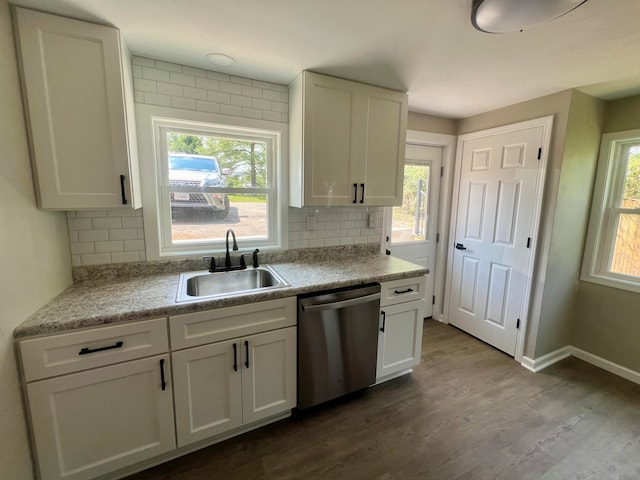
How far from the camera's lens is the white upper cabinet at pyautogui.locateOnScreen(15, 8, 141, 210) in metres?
1.28

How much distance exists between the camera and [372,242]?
104 inches

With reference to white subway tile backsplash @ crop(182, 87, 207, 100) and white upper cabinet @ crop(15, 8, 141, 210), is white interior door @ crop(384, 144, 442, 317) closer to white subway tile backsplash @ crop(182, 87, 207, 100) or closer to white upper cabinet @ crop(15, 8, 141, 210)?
white subway tile backsplash @ crop(182, 87, 207, 100)

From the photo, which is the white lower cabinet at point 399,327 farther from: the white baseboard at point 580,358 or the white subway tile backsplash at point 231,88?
the white subway tile backsplash at point 231,88

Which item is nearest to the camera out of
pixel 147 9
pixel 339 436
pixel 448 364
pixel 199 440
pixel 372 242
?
pixel 147 9

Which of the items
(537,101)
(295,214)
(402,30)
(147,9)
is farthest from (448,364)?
(147,9)

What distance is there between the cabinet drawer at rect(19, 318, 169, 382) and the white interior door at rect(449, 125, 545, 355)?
2765 mm

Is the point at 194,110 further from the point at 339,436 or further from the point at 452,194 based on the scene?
the point at 452,194

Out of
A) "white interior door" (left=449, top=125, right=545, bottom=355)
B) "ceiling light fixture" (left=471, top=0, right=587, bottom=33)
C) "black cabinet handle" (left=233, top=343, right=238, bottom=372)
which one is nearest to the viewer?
"ceiling light fixture" (left=471, top=0, right=587, bottom=33)

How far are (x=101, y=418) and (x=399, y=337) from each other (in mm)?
1837

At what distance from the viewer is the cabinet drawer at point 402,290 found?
6.50ft

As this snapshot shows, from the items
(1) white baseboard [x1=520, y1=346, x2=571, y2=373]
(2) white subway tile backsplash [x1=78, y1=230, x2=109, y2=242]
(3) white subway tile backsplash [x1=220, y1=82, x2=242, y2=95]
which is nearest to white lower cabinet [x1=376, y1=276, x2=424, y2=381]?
(1) white baseboard [x1=520, y1=346, x2=571, y2=373]

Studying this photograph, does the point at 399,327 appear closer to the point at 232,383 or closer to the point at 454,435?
the point at 454,435

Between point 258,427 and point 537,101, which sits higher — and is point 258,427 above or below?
below

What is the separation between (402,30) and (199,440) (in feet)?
7.99
